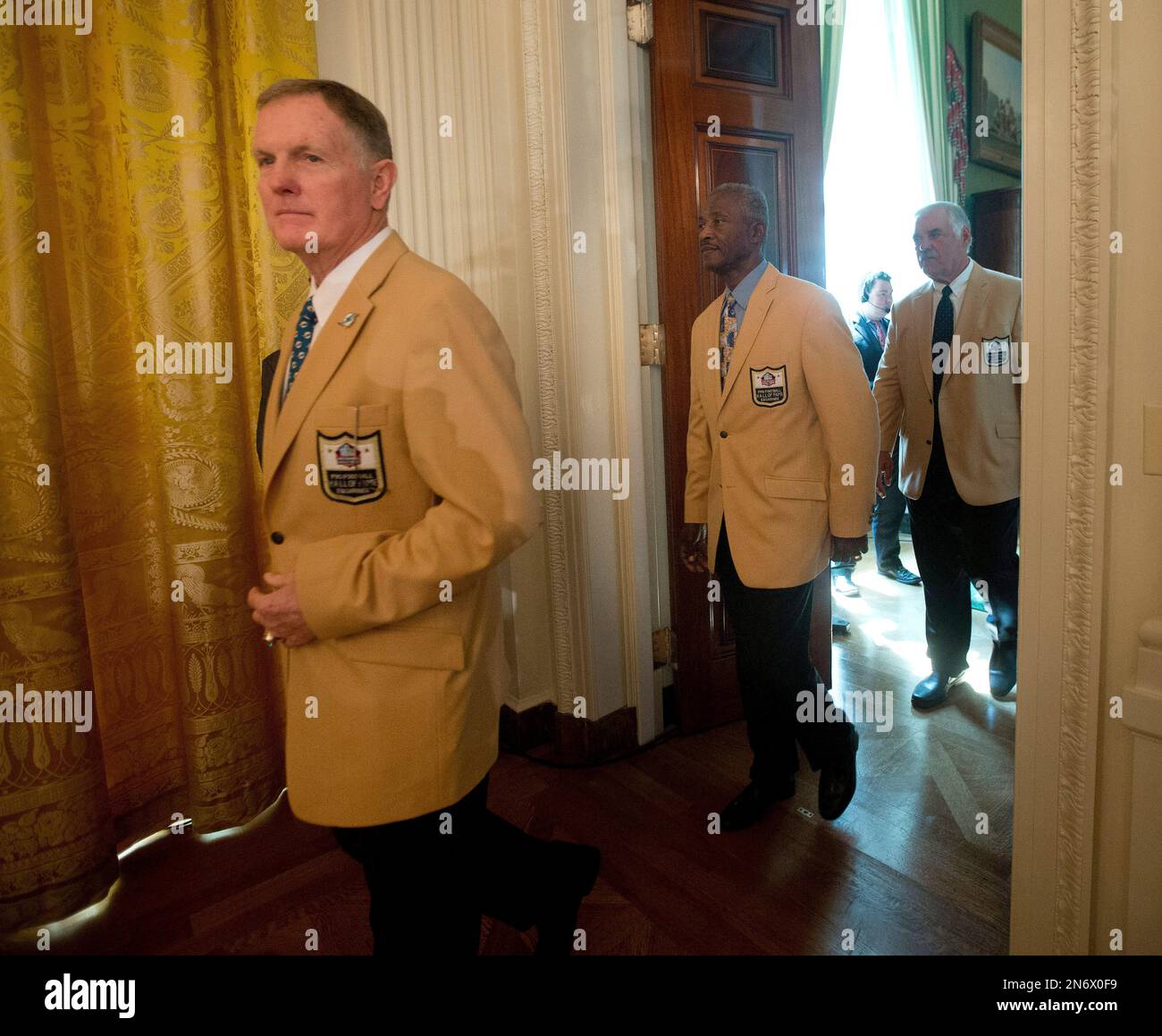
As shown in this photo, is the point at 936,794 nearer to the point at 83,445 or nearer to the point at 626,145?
the point at 626,145

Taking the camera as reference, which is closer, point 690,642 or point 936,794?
point 936,794

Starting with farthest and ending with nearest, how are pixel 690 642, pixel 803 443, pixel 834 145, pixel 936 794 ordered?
pixel 834 145 < pixel 690 642 < pixel 936 794 < pixel 803 443

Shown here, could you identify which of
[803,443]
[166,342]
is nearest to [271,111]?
[166,342]

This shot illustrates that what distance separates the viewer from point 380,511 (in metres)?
0.99

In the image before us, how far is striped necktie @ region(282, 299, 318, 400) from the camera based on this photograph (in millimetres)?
1048

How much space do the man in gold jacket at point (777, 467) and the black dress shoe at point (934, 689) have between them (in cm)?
86

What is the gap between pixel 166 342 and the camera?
179cm

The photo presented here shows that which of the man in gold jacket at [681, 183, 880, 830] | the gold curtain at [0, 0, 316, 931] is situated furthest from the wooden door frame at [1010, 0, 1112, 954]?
the gold curtain at [0, 0, 316, 931]

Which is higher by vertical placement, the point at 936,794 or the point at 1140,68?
the point at 1140,68

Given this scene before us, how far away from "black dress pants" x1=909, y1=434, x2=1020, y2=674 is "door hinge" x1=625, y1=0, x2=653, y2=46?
64.7 inches

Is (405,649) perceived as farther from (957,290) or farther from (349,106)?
(957,290)

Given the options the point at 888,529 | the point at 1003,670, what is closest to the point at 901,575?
the point at 888,529
